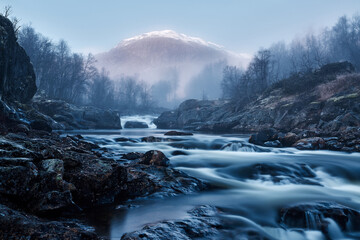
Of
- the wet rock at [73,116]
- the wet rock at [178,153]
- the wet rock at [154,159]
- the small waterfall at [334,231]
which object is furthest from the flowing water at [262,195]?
the wet rock at [73,116]

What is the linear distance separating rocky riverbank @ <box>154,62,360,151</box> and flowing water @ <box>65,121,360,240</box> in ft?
7.56

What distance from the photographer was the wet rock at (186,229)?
9.58 ft

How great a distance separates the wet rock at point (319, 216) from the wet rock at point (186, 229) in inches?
55.4

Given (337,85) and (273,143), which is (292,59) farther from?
(273,143)

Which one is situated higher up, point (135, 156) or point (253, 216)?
point (135, 156)

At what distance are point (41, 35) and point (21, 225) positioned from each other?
2348 inches

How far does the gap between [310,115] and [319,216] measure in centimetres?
1802

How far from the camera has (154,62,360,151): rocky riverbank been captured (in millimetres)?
12547

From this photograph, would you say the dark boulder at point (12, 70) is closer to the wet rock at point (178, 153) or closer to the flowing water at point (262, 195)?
the wet rock at point (178, 153)

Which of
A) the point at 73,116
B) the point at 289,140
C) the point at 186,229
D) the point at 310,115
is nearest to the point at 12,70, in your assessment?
the point at 73,116

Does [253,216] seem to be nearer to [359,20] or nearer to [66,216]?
[66,216]

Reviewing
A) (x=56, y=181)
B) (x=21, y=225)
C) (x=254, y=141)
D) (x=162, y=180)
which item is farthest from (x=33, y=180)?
(x=254, y=141)

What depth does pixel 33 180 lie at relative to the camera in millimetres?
3355

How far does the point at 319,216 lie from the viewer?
158 inches
